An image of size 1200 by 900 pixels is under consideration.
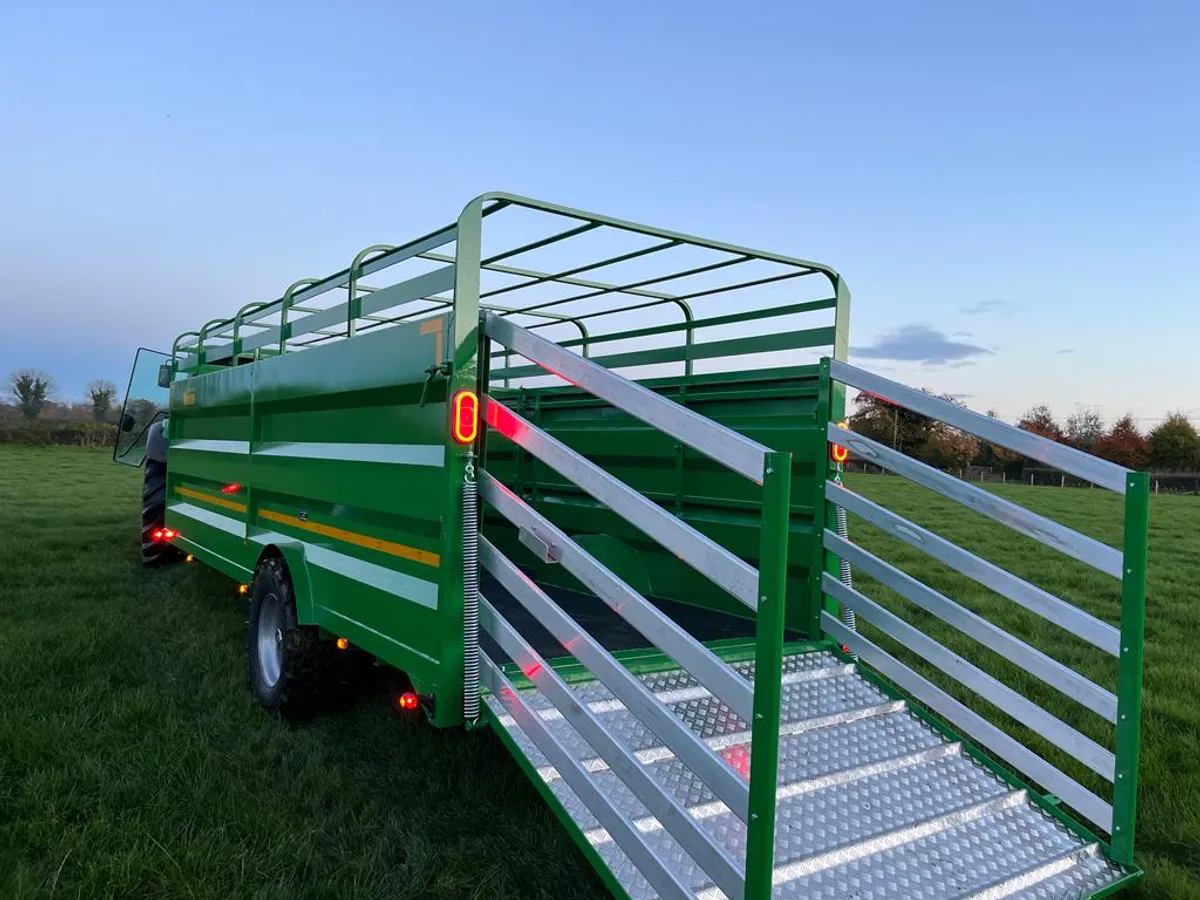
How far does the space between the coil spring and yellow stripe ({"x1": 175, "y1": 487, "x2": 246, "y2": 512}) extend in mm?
2538

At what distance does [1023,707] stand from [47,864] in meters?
3.40

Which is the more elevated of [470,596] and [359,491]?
[359,491]

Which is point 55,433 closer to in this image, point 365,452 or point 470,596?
point 365,452

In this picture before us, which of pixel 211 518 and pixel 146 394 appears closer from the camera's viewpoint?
pixel 211 518

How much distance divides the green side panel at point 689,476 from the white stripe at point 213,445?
1.76 m

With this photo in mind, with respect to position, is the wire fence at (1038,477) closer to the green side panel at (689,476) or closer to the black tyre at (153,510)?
the green side panel at (689,476)

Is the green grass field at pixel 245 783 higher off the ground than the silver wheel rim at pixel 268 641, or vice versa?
the silver wheel rim at pixel 268 641

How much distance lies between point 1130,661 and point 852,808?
3.36 feet

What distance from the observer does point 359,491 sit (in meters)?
3.33

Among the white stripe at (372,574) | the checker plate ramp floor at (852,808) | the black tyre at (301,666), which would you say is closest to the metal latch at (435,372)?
the white stripe at (372,574)

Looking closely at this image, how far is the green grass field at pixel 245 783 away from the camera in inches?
103

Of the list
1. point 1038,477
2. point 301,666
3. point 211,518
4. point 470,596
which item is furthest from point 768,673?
point 1038,477

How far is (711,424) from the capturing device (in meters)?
1.99

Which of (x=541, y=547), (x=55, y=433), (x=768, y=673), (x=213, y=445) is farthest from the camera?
(x=55, y=433)
